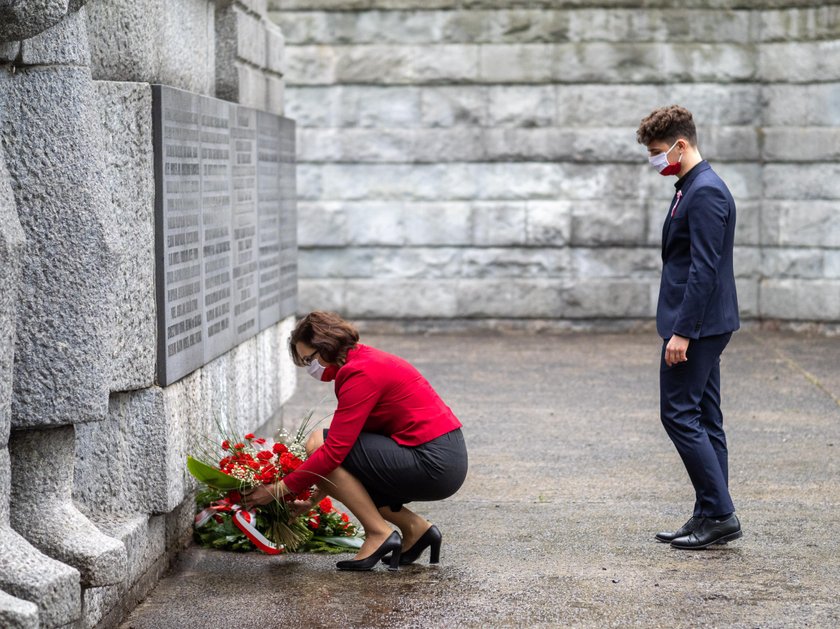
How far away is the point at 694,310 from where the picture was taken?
5.69m

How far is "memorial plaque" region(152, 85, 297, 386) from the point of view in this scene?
525cm

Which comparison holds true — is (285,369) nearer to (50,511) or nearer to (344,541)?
(344,541)

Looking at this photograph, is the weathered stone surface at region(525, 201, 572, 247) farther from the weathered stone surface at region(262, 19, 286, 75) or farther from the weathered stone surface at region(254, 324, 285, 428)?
the weathered stone surface at region(254, 324, 285, 428)

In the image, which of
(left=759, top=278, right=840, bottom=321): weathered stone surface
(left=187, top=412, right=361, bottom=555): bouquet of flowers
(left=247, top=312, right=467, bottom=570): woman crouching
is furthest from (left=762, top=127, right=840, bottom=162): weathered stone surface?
(left=247, top=312, right=467, bottom=570): woman crouching

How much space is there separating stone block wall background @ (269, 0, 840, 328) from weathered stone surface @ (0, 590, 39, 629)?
963 cm

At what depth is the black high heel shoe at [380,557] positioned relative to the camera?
5488mm

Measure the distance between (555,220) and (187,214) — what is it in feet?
25.6

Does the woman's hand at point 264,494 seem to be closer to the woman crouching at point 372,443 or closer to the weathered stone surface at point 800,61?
the woman crouching at point 372,443

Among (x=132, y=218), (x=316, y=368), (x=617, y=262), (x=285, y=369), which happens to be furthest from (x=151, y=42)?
(x=617, y=262)

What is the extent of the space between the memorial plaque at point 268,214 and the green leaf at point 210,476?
1.90m

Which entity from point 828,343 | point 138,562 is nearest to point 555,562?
point 138,562

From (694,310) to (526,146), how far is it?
7545 millimetres

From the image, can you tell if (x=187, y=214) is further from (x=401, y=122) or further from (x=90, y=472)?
(x=401, y=122)

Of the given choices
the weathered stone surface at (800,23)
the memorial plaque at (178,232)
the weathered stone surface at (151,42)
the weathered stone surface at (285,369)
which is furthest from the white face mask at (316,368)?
the weathered stone surface at (800,23)
